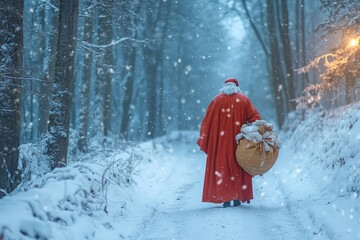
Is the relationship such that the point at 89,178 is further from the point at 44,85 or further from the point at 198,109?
the point at 198,109

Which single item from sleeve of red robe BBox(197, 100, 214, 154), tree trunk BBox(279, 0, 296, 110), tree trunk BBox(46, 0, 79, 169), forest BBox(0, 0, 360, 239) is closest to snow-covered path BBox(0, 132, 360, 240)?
forest BBox(0, 0, 360, 239)

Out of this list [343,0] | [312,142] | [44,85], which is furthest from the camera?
[312,142]

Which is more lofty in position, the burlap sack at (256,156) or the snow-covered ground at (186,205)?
the burlap sack at (256,156)

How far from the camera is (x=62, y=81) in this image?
732cm

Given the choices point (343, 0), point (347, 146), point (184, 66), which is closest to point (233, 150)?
point (347, 146)

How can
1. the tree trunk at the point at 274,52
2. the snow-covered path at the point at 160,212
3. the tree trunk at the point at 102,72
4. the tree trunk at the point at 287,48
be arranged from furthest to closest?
the tree trunk at the point at 274,52, the tree trunk at the point at 287,48, the tree trunk at the point at 102,72, the snow-covered path at the point at 160,212

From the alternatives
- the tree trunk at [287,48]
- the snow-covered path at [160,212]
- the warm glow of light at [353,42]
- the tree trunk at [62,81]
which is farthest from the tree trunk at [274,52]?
the tree trunk at [62,81]

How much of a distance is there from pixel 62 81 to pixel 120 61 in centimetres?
2250

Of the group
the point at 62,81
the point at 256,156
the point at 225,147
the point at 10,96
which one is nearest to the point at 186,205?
the point at 225,147

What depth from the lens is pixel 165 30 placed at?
77.0 ft

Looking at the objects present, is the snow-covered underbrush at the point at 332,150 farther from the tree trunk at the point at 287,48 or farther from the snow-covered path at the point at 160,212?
the tree trunk at the point at 287,48

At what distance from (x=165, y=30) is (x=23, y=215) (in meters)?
21.0

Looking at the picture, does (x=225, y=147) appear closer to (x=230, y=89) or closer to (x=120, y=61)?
(x=230, y=89)

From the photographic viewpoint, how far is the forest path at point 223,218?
5.03 metres
